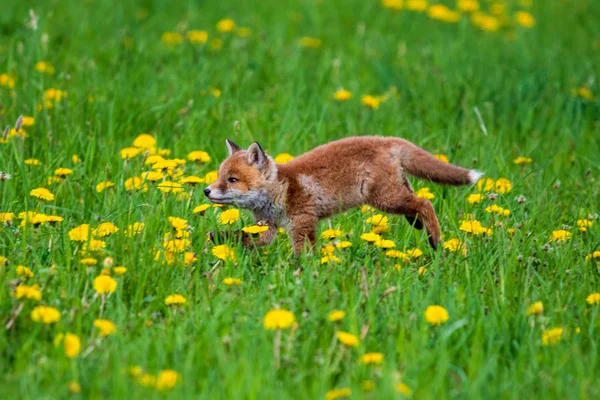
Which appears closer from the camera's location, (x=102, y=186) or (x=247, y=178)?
(x=247, y=178)

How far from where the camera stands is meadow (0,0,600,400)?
4039 millimetres

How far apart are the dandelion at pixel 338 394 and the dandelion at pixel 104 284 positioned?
3.92 feet

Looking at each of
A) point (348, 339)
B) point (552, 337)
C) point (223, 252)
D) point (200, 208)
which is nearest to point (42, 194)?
point (200, 208)

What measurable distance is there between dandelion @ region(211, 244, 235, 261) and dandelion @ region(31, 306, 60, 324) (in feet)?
3.63

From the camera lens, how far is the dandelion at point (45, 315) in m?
4.12

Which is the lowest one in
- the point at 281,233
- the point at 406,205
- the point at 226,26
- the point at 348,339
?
the point at 281,233

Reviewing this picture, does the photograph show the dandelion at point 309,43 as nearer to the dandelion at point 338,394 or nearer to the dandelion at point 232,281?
the dandelion at point 232,281

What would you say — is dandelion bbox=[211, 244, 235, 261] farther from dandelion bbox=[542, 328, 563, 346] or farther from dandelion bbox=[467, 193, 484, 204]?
dandelion bbox=[467, 193, 484, 204]

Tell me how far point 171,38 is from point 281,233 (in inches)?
176

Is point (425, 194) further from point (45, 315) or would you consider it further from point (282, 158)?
point (45, 315)

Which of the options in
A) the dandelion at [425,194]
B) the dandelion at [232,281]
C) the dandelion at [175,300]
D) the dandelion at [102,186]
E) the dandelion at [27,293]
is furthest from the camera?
the dandelion at [425,194]

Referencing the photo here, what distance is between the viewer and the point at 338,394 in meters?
3.73

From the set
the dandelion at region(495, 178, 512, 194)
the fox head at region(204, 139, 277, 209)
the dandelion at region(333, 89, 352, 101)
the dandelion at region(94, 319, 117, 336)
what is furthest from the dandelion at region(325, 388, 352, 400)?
the dandelion at region(333, 89, 352, 101)

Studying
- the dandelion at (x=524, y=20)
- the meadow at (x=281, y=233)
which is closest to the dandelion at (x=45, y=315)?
the meadow at (x=281, y=233)
